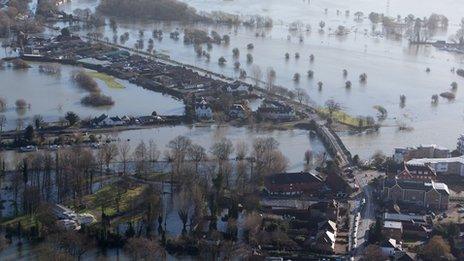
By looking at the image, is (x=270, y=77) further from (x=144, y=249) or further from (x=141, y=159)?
(x=144, y=249)

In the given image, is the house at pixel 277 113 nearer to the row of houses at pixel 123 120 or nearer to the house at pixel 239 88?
the house at pixel 239 88

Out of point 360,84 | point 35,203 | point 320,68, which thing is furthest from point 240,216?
point 320,68

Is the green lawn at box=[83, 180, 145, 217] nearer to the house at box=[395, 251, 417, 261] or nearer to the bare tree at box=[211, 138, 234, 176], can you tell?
the bare tree at box=[211, 138, 234, 176]

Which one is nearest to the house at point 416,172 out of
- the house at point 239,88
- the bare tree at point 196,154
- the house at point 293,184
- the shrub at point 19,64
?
the house at point 293,184

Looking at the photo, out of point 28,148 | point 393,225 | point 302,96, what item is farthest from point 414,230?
point 302,96

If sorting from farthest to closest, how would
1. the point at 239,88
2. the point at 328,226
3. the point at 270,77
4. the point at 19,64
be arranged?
1. the point at 19,64
2. the point at 270,77
3. the point at 239,88
4. the point at 328,226

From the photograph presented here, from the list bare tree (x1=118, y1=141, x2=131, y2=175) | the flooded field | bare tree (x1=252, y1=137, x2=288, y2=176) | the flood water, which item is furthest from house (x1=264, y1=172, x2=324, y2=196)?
the flooded field
